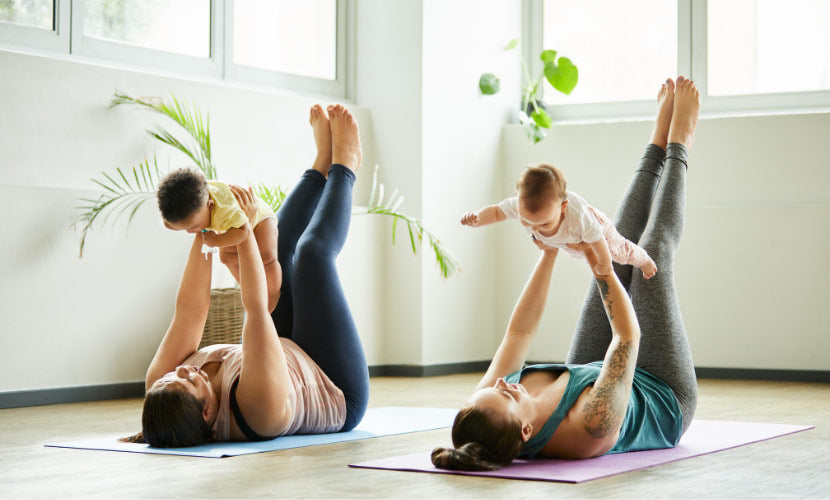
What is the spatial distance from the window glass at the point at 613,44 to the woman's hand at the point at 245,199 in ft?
12.4

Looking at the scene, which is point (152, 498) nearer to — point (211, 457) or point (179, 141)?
point (211, 457)

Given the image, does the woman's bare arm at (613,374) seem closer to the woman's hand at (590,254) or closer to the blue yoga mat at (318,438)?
the woman's hand at (590,254)

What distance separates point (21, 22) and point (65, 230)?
0.86m

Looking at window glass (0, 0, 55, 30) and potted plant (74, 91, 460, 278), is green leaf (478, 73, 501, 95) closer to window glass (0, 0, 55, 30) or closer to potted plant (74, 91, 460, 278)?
potted plant (74, 91, 460, 278)

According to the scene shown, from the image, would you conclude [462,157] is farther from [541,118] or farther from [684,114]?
[684,114]

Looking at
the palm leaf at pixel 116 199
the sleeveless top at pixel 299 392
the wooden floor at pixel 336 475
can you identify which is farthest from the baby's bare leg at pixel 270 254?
the palm leaf at pixel 116 199

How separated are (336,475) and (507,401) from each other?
0.44m

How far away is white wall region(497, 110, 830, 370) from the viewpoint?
534cm

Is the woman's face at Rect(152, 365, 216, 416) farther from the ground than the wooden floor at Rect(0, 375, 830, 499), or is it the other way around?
the woman's face at Rect(152, 365, 216, 416)

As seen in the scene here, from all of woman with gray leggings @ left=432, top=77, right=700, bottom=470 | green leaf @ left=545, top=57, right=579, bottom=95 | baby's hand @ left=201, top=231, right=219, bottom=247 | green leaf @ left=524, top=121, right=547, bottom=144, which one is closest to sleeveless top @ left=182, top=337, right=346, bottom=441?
baby's hand @ left=201, top=231, right=219, bottom=247

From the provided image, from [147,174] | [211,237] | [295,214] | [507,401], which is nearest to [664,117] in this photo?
[295,214]

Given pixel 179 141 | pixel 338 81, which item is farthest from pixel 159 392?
pixel 338 81

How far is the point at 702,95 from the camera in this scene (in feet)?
19.2

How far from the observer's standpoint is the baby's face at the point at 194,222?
8.16 feet
